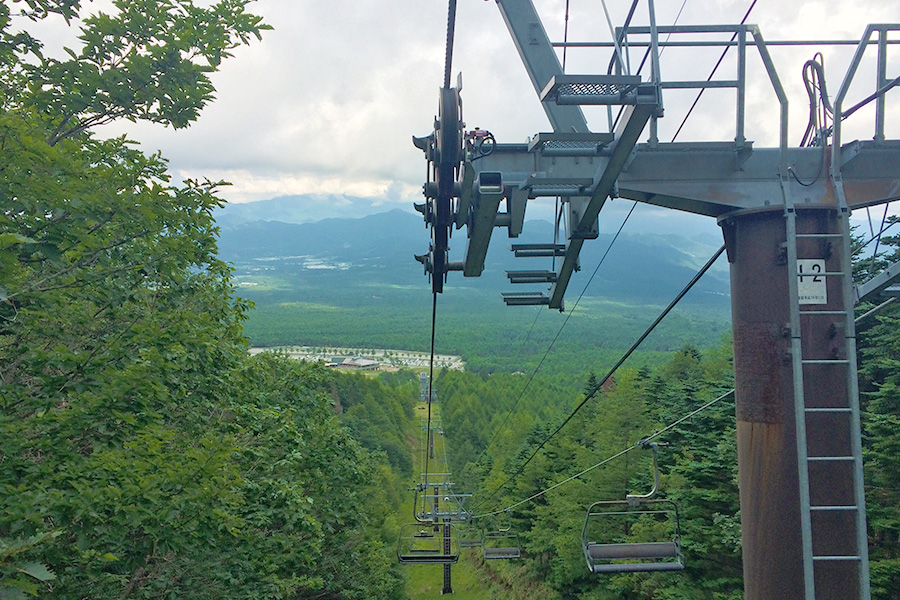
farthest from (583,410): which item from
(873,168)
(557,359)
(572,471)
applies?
(557,359)

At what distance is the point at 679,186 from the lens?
177 inches

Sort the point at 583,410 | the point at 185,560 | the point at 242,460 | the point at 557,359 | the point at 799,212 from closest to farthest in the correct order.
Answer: the point at 799,212 → the point at 185,560 → the point at 242,460 → the point at 583,410 → the point at 557,359

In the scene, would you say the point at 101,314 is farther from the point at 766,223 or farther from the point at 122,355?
the point at 766,223

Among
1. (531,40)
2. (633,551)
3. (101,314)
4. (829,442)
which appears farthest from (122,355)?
(633,551)

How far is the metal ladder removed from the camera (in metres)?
3.84

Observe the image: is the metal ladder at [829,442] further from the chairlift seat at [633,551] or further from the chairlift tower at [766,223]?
the chairlift seat at [633,551]

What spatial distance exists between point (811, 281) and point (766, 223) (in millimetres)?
461

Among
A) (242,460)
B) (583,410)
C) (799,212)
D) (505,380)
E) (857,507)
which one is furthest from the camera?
(505,380)

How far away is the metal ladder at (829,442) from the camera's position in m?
3.84

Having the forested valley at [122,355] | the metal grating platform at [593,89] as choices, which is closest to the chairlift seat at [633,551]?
the forested valley at [122,355]

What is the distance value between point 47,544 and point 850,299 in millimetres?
5463

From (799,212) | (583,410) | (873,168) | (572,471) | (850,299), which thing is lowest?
(572,471)

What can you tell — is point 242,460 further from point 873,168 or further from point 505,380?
point 505,380

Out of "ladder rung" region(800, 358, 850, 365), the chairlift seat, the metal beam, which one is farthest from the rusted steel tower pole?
the chairlift seat
